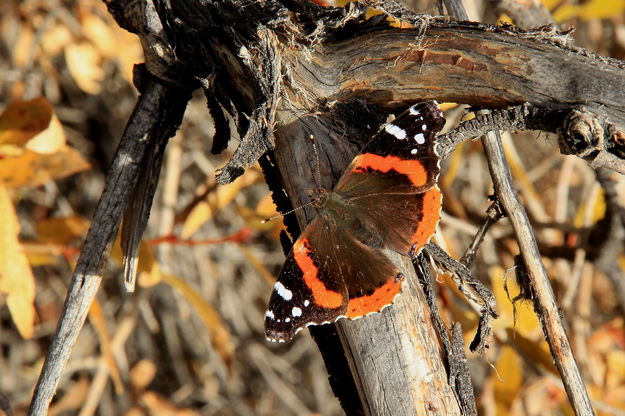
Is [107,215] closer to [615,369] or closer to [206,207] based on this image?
[206,207]

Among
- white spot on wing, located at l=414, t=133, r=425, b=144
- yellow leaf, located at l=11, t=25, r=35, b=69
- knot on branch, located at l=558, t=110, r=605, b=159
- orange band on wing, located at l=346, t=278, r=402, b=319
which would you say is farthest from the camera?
yellow leaf, located at l=11, t=25, r=35, b=69

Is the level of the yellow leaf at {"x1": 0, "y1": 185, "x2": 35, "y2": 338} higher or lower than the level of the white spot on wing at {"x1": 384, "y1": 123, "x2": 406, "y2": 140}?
lower

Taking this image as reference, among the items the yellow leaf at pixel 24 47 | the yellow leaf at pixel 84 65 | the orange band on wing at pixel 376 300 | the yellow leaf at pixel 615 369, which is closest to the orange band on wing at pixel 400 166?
the orange band on wing at pixel 376 300

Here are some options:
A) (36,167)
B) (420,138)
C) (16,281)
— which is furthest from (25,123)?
(420,138)

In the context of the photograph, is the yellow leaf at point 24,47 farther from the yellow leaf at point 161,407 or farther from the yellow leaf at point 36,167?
the yellow leaf at point 161,407

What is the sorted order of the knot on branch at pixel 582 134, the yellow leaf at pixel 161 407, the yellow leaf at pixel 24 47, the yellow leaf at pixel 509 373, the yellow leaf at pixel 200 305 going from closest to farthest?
the knot on branch at pixel 582 134
the yellow leaf at pixel 509 373
the yellow leaf at pixel 200 305
the yellow leaf at pixel 161 407
the yellow leaf at pixel 24 47

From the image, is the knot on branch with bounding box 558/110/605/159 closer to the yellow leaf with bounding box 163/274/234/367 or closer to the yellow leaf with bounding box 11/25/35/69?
the yellow leaf with bounding box 163/274/234/367

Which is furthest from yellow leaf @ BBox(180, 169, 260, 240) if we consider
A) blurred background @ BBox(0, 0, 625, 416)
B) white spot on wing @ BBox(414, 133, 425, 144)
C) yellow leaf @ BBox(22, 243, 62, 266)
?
white spot on wing @ BBox(414, 133, 425, 144)
